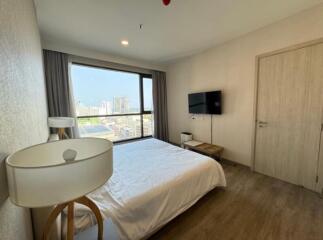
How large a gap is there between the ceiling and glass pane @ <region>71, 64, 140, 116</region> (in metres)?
0.62

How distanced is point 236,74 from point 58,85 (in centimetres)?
359

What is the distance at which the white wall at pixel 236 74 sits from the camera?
2129 mm

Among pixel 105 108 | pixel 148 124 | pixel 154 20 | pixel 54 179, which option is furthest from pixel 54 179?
pixel 148 124

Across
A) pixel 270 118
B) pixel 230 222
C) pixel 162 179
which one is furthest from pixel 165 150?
pixel 270 118

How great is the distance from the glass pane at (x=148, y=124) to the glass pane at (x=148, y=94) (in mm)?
252

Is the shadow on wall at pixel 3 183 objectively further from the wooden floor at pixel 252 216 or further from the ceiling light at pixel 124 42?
the ceiling light at pixel 124 42

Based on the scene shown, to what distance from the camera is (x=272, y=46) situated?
2.38 meters

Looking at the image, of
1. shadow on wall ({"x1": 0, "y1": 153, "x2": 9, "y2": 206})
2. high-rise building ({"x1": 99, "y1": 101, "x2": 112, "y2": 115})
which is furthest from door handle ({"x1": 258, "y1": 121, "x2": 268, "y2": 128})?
high-rise building ({"x1": 99, "y1": 101, "x2": 112, "y2": 115})

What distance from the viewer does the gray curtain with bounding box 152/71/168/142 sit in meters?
4.43

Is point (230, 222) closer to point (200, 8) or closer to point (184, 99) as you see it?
point (200, 8)

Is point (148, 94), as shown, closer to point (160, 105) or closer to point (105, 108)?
point (160, 105)

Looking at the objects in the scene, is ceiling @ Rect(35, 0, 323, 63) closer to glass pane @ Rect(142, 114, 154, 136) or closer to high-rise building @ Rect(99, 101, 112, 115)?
high-rise building @ Rect(99, 101, 112, 115)

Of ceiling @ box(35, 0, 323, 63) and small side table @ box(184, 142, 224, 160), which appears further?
small side table @ box(184, 142, 224, 160)

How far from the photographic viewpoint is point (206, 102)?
10.9 feet
